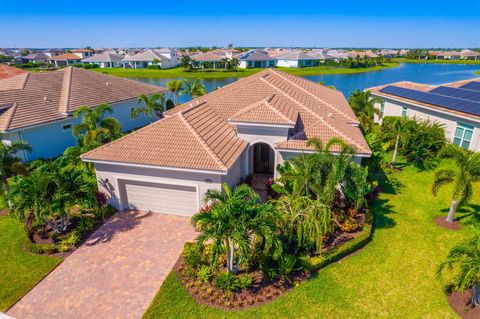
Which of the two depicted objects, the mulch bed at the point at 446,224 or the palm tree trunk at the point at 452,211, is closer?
the palm tree trunk at the point at 452,211

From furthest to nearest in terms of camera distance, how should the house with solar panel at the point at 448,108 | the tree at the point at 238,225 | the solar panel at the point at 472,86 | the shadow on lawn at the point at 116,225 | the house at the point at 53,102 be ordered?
the solar panel at the point at 472,86
the house with solar panel at the point at 448,108
the house at the point at 53,102
the shadow on lawn at the point at 116,225
the tree at the point at 238,225

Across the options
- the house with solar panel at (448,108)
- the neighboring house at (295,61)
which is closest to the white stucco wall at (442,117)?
the house with solar panel at (448,108)

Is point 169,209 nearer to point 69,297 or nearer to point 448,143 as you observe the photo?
point 69,297

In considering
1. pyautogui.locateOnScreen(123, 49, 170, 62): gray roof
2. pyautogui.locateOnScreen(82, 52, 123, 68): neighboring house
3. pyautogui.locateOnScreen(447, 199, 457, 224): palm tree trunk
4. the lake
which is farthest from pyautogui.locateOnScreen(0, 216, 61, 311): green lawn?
pyautogui.locateOnScreen(82, 52, 123, 68): neighboring house

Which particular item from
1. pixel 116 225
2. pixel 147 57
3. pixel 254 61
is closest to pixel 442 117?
pixel 116 225

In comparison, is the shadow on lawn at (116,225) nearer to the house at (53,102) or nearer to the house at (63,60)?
the house at (53,102)

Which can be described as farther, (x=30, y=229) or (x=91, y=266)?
(x=30, y=229)

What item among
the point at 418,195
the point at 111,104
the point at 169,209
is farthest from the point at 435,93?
the point at 111,104
